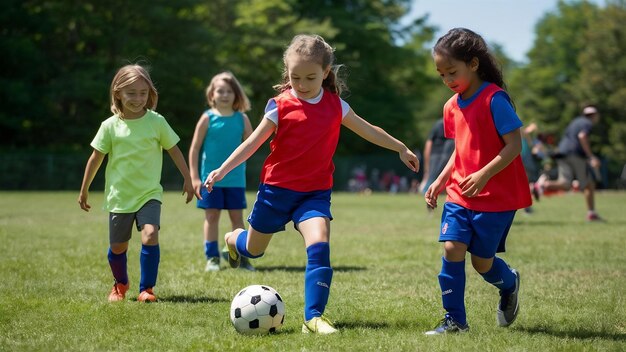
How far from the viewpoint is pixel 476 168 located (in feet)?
18.1

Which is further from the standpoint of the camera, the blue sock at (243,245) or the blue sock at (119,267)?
the blue sock at (119,267)

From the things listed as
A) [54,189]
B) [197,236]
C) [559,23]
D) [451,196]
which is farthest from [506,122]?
[559,23]

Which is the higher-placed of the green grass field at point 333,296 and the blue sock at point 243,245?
the blue sock at point 243,245

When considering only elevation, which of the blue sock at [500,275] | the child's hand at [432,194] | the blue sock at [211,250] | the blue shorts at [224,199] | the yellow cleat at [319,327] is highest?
the child's hand at [432,194]

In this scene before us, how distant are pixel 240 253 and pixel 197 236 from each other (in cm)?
629

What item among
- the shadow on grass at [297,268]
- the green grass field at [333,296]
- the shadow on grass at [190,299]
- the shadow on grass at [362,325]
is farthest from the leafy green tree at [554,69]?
the shadow on grass at [362,325]

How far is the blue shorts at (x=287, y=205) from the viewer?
5848 mm

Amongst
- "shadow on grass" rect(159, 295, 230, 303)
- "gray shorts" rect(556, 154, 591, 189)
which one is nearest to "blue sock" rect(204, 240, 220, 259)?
"shadow on grass" rect(159, 295, 230, 303)

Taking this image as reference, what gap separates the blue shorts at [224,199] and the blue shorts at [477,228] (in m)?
3.96

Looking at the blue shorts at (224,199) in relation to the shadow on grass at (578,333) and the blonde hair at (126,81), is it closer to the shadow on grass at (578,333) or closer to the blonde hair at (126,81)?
the blonde hair at (126,81)

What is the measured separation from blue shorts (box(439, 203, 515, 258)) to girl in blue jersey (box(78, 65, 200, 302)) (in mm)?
2357

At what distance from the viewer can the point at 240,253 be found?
6.63 metres

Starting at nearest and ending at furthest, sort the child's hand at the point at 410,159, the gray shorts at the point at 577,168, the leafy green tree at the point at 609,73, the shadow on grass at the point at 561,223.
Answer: the child's hand at the point at 410,159
the shadow on grass at the point at 561,223
the gray shorts at the point at 577,168
the leafy green tree at the point at 609,73

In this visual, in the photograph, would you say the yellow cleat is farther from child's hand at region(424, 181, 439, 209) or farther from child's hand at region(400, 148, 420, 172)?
child's hand at region(400, 148, 420, 172)
